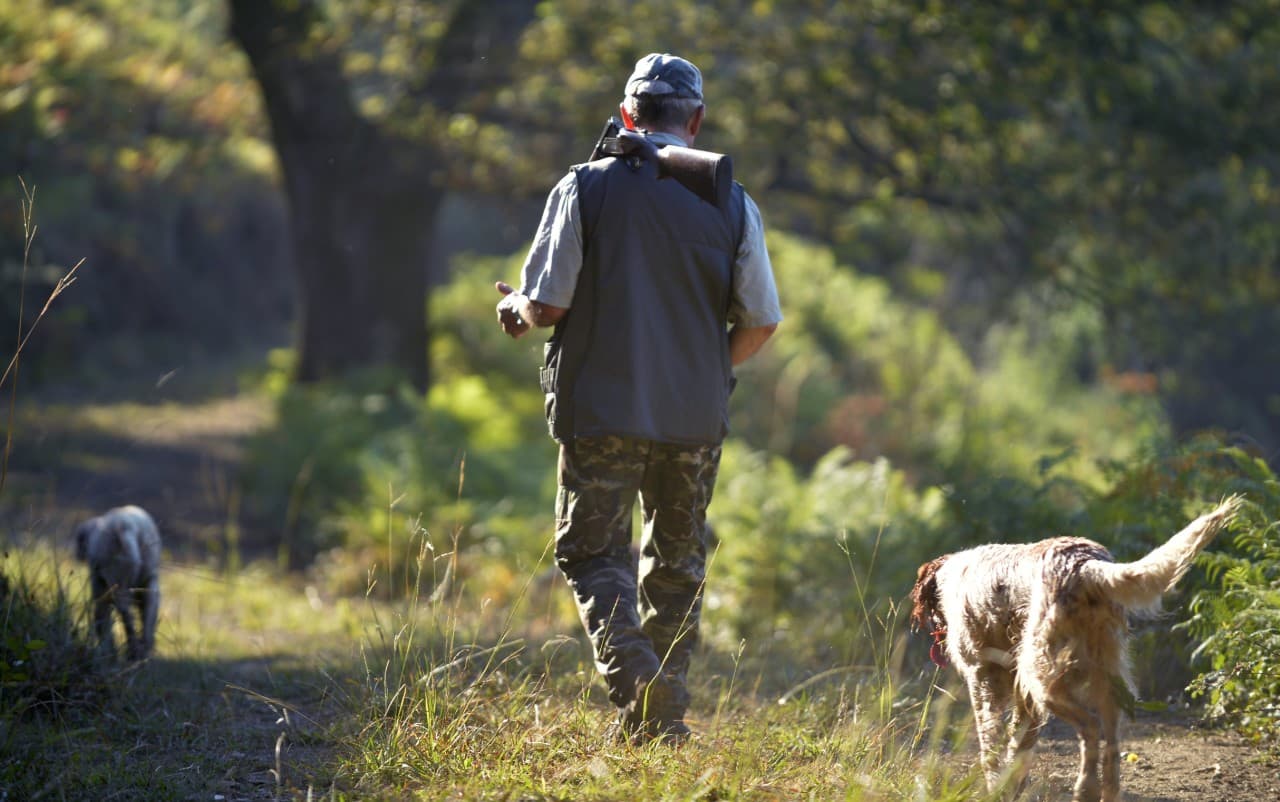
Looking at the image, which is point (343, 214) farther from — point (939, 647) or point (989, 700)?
point (989, 700)

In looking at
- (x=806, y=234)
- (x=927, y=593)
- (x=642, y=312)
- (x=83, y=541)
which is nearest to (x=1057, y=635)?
(x=927, y=593)

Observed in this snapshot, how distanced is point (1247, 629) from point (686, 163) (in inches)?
100.0

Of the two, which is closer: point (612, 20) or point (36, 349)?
point (612, 20)

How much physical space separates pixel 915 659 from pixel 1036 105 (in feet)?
17.6

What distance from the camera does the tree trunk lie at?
13031 millimetres

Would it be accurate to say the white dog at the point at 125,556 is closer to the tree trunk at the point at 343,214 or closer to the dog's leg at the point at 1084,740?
the dog's leg at the point at 1084,740

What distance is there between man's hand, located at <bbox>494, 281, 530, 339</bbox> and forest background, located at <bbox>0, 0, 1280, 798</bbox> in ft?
3.21

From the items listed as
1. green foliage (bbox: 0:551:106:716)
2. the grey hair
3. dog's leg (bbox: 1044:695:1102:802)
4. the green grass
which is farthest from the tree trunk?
dog's leg (bbox: 1044:695:1102:802)

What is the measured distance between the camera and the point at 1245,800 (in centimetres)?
405

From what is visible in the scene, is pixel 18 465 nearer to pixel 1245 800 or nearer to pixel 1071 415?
pixel 1245 800

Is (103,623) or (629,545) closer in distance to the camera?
(629,545)

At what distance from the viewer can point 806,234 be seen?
14.2m

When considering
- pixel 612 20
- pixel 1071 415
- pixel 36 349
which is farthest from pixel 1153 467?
pixel 36 349

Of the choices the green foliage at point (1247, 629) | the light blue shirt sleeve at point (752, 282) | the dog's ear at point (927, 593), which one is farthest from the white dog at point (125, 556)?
the green foliage at point (1247, 629)
